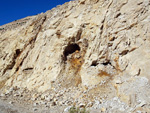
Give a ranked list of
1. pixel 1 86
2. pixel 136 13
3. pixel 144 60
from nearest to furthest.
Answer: pixel 144 60, pixel 136 13, pixel 1 86

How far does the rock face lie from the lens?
6.96m

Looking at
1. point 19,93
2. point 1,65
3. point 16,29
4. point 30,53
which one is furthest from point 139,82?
point 16,29

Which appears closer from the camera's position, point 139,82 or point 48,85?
point 139,82

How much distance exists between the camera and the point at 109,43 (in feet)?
29.4

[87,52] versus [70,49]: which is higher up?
[70,49]

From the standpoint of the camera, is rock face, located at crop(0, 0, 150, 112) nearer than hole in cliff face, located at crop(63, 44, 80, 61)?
Yes

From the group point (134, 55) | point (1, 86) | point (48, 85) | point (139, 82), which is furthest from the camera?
point (1, 86)

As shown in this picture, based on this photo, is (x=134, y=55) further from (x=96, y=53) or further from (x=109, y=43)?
(x=96, y=53)

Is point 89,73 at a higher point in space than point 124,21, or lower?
lower

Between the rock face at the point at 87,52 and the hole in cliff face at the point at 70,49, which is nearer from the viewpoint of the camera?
the rock face at the point at 87,52

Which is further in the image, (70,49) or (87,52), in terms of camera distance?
(70,49)

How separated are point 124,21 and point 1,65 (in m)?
13.5

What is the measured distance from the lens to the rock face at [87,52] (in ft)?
22.8

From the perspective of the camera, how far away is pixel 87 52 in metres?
10.1
